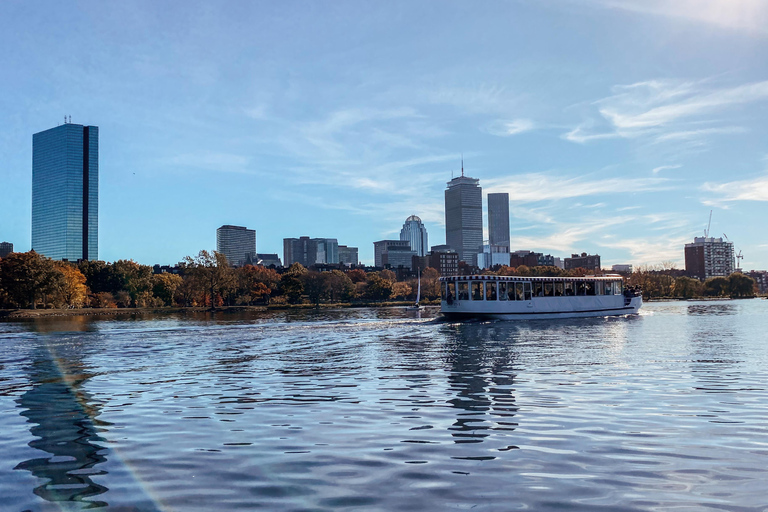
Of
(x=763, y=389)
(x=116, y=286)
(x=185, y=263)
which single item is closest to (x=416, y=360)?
(x=763, y=389)

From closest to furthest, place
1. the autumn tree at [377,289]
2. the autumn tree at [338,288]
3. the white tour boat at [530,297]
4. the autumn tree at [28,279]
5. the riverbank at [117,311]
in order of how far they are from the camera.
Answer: the white tour boat at [530,297]
the riverbank at [117,311]
the autumn tree at [28,279]
the autumn tree at [338,288]
the autumn tree at [377,289]

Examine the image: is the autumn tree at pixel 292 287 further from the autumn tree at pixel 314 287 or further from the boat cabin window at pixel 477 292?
the boat cabin window at pixel 477 292

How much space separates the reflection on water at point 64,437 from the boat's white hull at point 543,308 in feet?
147

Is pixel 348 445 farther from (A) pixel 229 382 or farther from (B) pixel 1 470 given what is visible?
(A) pixel 229 382

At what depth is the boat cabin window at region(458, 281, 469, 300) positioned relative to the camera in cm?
6600

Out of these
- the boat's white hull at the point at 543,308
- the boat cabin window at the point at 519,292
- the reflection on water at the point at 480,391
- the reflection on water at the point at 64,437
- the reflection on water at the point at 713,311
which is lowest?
the reflection on water at the point at 713,311

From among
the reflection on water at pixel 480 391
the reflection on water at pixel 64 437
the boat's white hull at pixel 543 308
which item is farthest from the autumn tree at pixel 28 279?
the reflection on water at pixel 480 391

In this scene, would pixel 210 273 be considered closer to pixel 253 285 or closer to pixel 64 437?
pixel 253 285

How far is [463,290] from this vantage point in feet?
217

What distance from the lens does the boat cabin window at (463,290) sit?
6600 cm

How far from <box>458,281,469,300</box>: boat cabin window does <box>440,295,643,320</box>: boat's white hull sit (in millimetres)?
1004

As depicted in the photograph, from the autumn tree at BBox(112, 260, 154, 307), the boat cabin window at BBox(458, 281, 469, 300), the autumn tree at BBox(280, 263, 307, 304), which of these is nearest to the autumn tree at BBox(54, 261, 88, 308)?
the autumn tree at BBox(112, 260, 154, 307)

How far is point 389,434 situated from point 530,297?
191ft

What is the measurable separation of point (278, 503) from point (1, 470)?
215 inches
